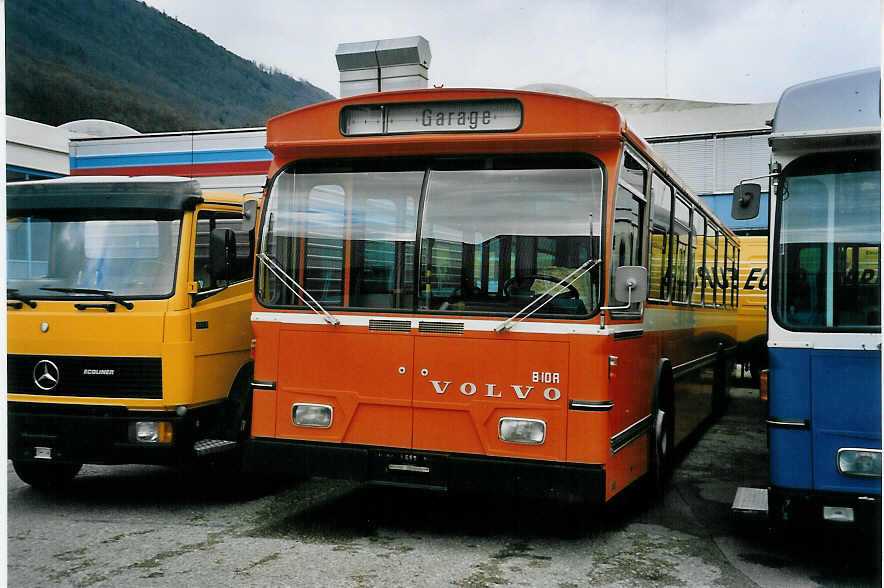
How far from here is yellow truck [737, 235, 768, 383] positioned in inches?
615

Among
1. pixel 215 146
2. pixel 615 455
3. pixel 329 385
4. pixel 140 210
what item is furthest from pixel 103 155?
pixel 615 455

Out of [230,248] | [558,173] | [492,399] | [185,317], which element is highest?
[558,173]

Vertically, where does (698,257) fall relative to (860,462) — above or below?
above

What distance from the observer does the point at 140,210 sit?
700cm

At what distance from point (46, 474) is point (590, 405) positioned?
470cm

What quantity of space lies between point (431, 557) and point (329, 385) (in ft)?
4.37

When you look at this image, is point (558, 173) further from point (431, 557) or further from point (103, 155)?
point (103, 155)

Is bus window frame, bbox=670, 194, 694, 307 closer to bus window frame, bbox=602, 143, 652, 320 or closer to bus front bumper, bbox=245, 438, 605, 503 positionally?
bus window frame, bbox=602, 143, 652, 320

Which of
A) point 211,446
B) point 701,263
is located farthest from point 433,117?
point 701,263

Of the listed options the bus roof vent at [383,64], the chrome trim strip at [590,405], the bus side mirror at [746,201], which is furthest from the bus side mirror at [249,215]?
the bus roof vent at [383,64]

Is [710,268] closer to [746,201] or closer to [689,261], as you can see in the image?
[689,261]

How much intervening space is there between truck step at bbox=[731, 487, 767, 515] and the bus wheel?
514 centimetres

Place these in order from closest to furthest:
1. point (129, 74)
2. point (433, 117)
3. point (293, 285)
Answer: point (433, 117), point (293, 285), point (129, 74)

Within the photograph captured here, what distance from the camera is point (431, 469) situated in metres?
5.96
